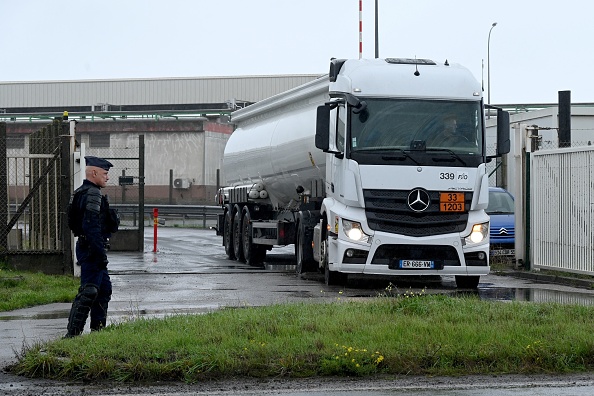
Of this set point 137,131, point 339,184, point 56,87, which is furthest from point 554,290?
point 56,87

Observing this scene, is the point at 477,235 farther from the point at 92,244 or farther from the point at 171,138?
the point at 171,138

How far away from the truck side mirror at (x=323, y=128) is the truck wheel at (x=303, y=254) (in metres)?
2.89

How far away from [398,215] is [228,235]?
1104 cm

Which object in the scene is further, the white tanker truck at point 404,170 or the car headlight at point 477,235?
the car headlight at point 477,235

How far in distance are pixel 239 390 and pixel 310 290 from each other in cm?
853

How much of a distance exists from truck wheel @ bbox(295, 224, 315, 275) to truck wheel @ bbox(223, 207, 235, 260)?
656 centimetres

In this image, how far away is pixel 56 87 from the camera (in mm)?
67312

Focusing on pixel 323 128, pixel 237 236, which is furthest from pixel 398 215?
pixel 237 236

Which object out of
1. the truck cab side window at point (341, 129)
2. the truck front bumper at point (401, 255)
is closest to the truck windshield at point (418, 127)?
the truck cab side window at point (341, 129)

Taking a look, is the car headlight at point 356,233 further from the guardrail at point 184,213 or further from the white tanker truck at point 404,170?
the guardrail at point 184,213

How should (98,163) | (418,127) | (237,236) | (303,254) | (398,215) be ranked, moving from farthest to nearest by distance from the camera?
(237,236)
(303,254)
(418,127)
(398,215)
(98,163)

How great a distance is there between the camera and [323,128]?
1686 cm

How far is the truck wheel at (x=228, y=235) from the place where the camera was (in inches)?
1042

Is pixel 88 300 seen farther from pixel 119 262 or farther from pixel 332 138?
pixel 119 262
